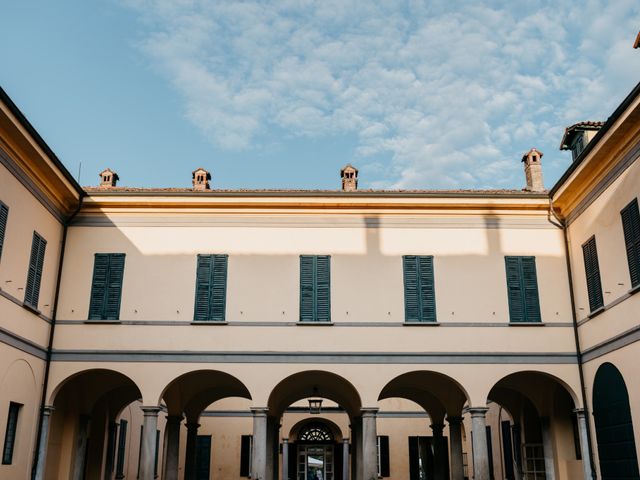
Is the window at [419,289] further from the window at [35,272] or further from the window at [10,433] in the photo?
the window at [10,433]

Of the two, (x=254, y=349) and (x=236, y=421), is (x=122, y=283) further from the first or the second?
(x=236, y=421)

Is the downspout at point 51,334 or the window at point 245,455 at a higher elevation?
the downspout at point 51,334

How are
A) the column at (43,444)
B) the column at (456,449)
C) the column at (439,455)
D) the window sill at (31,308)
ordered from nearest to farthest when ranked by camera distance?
the window sill at (31,308) → the column at (43,444) → the column at (456,449) → the column at (439,455)

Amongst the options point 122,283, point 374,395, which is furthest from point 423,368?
point 122,283

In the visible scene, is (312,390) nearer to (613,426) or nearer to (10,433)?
(10,433)

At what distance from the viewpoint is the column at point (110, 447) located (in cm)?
2045

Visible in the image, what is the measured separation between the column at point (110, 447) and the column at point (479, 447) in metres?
10.6

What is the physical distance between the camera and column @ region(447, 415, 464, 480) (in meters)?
18.8

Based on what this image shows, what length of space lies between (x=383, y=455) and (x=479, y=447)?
11902 millimetres

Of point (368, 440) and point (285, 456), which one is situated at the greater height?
point (368, 440)

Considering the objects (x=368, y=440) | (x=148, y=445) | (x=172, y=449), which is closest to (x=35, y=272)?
(x=148, y=445)

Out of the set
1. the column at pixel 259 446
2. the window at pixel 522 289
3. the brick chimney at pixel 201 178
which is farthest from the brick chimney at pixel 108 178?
the window at pixel 522 289

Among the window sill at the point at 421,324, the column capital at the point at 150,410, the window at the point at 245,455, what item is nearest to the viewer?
the column capital at the point at 150,410

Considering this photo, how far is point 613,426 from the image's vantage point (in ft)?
48.0
